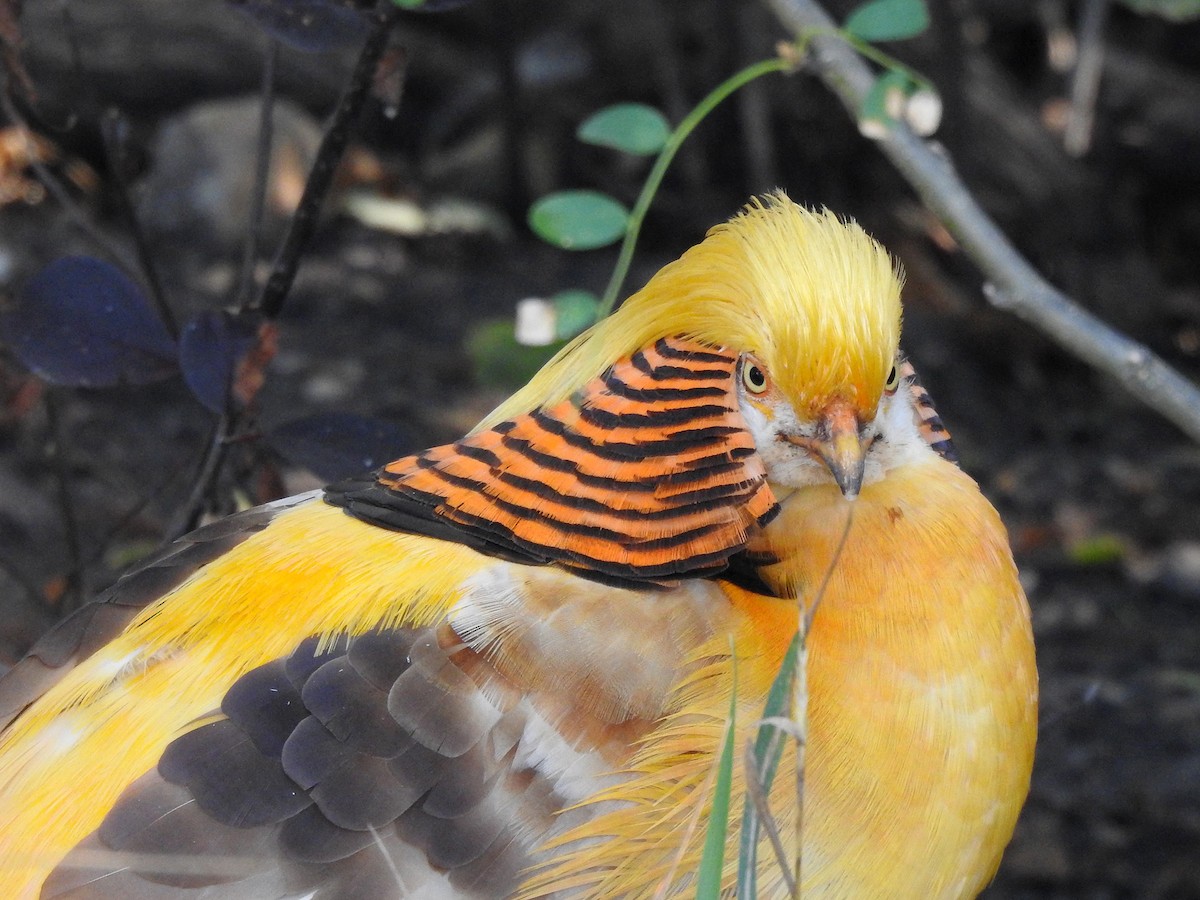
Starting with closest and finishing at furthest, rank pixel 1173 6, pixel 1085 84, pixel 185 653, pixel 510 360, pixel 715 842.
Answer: pixel 715 842, pixel 185 653, pixel 510 360, pixel 1173 6, pixel 1085 84

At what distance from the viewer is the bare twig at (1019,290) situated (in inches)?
102

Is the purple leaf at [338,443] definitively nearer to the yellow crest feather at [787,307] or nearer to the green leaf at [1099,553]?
the yellow crest feather at [787,307]

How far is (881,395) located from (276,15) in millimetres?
1215

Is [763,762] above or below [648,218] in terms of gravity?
above

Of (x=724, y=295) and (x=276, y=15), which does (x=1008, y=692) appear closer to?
(x=724, y=295)

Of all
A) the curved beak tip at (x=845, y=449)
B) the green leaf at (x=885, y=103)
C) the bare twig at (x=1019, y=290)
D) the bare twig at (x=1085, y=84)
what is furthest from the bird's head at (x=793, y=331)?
the bare twig at (x=1085, y=84)

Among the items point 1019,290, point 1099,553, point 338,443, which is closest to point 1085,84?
point 1099,553

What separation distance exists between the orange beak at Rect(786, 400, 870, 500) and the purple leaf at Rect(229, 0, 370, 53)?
1.06 m

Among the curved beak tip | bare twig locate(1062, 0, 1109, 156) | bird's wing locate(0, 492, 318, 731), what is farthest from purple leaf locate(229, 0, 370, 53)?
bare twig locate(1062, 0, 1109, 156)

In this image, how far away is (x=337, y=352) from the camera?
538 centimetres

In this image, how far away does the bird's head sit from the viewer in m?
2.26

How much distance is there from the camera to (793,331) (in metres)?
2.26

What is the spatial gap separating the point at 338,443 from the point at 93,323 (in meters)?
0.51

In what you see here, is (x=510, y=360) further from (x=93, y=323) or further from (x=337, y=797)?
(x=337, y=797)
